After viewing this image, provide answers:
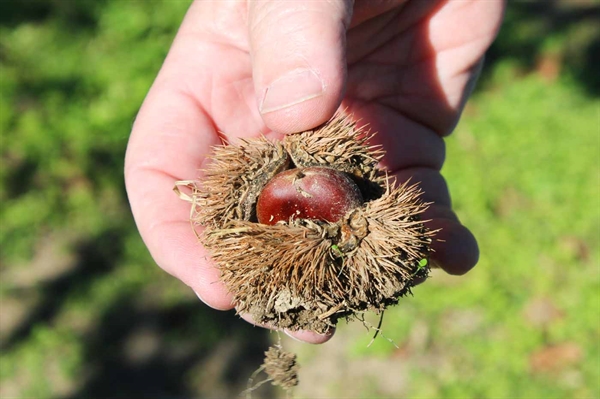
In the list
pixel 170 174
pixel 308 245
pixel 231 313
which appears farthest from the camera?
Answer: pixel 231 313

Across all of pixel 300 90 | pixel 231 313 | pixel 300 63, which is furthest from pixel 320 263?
pixel 231 313

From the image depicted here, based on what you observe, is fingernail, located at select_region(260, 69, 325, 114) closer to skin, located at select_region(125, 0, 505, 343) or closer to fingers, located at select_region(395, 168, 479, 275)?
skin, located at select_region(125, 0, 505, 343)

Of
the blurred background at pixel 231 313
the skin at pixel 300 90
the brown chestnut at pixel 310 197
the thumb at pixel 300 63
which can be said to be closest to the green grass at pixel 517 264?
the blurred background at pixel 231 313

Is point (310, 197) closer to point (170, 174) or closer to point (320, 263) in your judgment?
point (320, 263)

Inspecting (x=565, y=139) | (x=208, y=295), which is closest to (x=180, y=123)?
(x=208, y=295)

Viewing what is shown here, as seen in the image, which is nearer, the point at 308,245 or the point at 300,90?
the point at 308,245

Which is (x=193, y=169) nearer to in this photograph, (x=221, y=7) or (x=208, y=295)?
(x=208, y=295)
